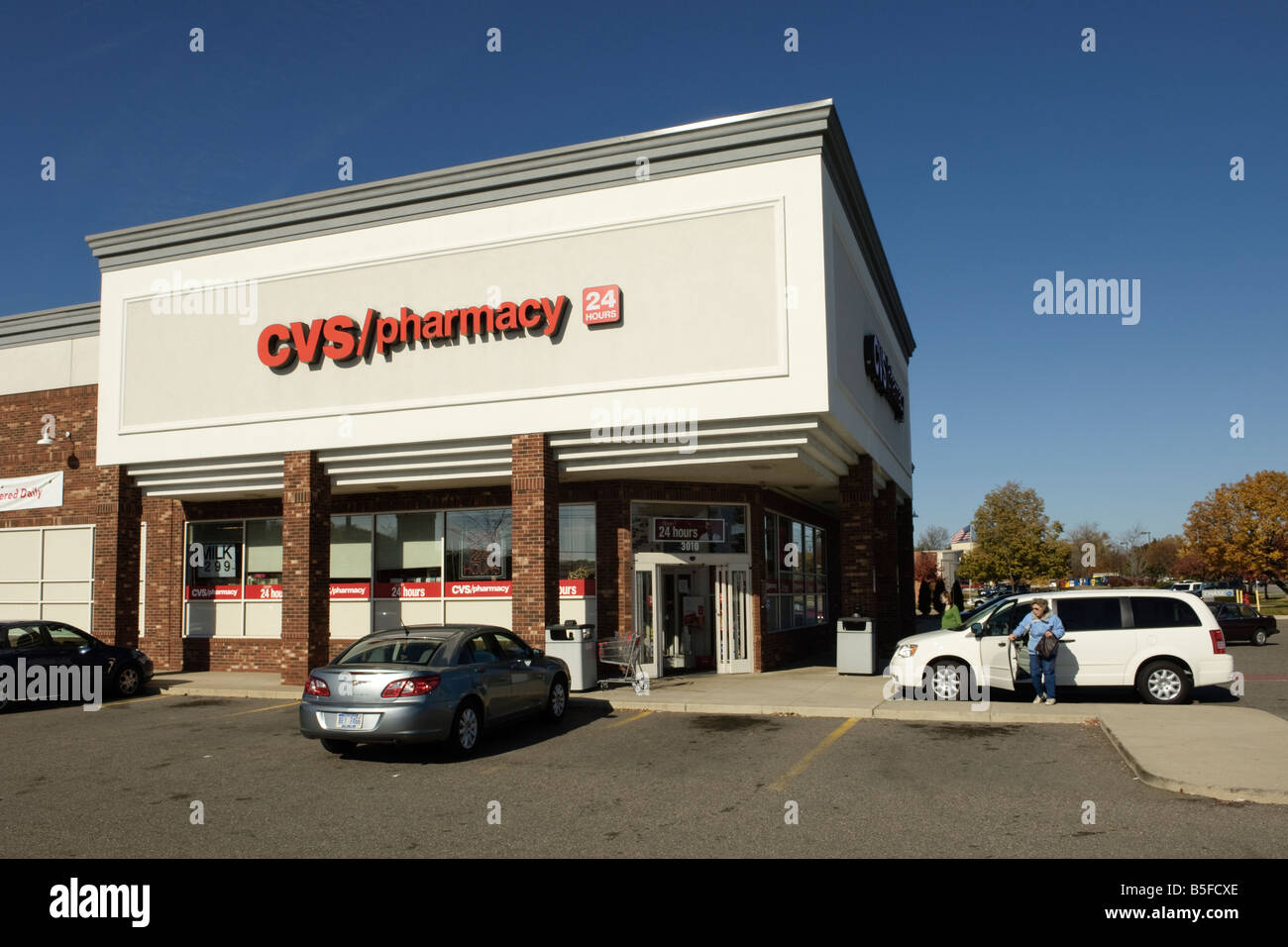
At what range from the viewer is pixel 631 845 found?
7090mm

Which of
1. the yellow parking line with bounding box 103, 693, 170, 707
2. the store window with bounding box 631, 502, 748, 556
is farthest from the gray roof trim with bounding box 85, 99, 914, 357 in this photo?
the yellow parking line with bounding box 103, 693, 170, 707

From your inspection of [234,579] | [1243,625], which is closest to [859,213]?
[234,579]

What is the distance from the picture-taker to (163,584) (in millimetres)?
22047

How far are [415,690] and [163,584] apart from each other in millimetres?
14707

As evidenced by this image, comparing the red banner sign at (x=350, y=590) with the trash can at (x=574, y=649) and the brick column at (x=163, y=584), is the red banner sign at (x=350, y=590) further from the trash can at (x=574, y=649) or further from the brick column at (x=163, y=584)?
the trash can at (x=574, y=649)

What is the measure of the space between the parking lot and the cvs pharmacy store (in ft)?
18.5

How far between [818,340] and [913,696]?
595cm

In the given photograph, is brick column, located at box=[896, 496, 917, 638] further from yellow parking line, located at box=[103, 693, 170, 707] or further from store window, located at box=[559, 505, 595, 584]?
yellow parking line, located at box=[103, 693, 170, 707]

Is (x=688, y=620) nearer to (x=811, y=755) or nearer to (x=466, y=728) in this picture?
(x=811, y=755)

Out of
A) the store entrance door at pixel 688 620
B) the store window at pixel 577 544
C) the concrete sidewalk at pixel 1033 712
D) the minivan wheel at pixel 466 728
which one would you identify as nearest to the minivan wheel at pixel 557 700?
the concrete sidewalk at pixel 1033 712

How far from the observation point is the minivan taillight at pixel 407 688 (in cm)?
A: 1027

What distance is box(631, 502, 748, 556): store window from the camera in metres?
19.3

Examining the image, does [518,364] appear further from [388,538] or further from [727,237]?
[388,538]

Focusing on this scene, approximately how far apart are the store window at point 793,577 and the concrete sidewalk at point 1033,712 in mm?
2101
